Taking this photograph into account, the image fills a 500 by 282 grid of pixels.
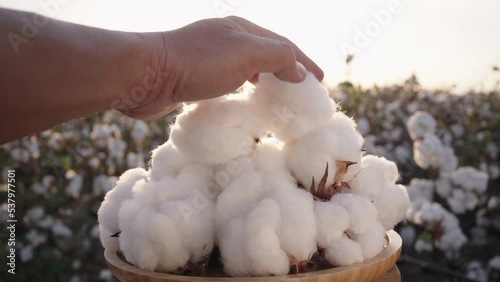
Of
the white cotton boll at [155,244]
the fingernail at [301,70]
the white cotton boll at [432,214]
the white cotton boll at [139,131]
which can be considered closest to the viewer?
the white cotton boll at [155,244]

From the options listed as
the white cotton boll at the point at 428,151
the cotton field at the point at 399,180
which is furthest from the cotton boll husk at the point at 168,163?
the white cotton boll at the point at 428,151

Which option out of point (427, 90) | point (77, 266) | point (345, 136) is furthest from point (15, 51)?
point (427, 90)

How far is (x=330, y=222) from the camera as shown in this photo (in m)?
1.03

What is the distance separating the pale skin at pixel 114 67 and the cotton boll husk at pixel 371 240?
0.30 m

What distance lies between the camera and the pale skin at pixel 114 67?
0.90 m

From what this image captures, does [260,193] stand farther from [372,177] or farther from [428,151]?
[428,151]

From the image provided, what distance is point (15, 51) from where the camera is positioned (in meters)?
0.89

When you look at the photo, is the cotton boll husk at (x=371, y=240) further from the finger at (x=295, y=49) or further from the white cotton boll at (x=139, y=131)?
the white cotton boll at (x=139, y=131)

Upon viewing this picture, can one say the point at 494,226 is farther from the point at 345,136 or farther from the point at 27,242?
the point at 27,242

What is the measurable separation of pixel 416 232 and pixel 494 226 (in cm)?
35

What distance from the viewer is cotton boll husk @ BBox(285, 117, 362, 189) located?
107 cm

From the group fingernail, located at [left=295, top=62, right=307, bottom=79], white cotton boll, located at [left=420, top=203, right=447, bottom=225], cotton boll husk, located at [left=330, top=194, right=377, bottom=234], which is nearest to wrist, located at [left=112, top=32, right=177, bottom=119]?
fingernail, located at [left=295, top=62, right=307, bottom=79]

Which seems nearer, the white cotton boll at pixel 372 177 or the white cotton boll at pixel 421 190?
the white cotton boll at pixel 372 177

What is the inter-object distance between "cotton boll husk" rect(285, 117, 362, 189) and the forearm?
0.97 ft
